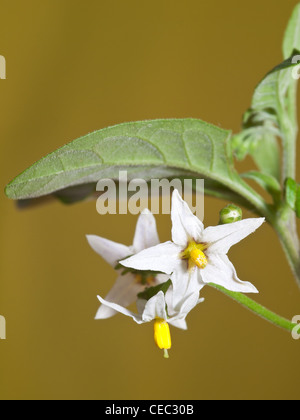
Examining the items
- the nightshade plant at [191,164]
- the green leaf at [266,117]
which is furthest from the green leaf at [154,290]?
the green leaf at [266,117]

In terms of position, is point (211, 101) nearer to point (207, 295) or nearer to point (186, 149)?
point (207, 295)

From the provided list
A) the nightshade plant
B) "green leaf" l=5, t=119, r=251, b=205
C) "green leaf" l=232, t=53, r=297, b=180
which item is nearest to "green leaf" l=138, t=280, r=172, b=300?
the nightshade plant

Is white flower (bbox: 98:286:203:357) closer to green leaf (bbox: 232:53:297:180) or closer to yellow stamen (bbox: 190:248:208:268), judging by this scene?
yellow stamen (bbox: 190:248:208:268)

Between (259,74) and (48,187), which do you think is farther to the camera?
(259,74)

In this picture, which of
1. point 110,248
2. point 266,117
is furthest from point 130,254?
point 266,117

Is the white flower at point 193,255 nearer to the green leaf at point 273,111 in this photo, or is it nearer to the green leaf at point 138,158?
the green leaf at point 138,158
